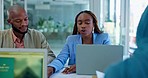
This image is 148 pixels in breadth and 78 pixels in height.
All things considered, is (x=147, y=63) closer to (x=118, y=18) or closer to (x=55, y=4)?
(x=118, y=18)

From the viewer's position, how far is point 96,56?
158 centimetres

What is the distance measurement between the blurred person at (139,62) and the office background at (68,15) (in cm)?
299

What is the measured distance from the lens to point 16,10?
201 cm

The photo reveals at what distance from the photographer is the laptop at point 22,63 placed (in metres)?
1.24

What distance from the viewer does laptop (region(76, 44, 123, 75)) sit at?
1560 mm

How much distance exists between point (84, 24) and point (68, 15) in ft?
6.59

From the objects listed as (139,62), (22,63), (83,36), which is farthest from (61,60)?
(139,62)

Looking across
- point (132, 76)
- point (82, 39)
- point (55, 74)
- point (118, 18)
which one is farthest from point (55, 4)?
point (132, 76)

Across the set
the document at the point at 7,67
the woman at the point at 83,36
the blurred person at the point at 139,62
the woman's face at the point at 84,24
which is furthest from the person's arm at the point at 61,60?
the blurred person at the point at 139,62

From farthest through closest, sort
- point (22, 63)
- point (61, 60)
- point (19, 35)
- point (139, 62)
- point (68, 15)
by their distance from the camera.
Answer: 1. point (68, 15)
2. point (19, 35)
3. point (61, 60)
4. point (22, 63)
5. point (139, 62)

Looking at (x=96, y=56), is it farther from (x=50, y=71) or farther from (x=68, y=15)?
(x=68, y=15)

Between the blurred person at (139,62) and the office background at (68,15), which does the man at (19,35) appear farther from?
the office background at (68,15)

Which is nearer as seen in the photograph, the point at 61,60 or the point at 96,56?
the point at 96,56

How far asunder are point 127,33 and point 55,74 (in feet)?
6.95
